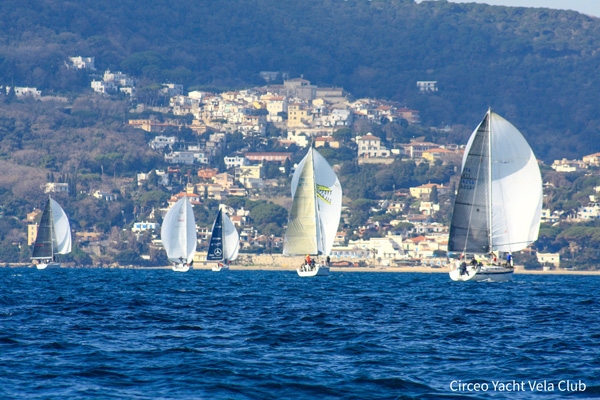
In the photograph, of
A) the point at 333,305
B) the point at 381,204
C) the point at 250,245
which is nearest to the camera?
the point at 333,305

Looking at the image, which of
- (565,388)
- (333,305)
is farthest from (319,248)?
(565,388)

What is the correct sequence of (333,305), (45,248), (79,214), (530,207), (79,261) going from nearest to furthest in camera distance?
(333,305) < (530,207) < (45,248) < (79,261) < (79,214)

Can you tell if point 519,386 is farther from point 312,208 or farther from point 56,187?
point 56,187

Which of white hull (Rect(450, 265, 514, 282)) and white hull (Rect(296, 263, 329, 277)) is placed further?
white hull (Rect(296, 263, 329, 277))

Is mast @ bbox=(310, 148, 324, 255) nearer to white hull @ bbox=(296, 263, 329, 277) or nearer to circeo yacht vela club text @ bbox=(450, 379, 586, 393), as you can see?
white hull @ bbox=(296, 263, 329, 277)

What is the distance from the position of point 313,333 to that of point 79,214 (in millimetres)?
155697

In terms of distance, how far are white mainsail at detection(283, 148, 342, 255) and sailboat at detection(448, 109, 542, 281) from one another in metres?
11.9

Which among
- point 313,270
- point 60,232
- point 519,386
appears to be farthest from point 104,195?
point 519,386

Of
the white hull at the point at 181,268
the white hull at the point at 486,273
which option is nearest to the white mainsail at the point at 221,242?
the white hull at the point at 181,268

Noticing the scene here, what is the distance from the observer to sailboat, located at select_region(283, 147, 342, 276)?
5909cm

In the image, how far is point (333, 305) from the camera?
35219 millimetres

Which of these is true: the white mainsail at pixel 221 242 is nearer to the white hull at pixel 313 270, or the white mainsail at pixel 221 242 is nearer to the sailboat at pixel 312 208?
the white hull at pixel 313 270

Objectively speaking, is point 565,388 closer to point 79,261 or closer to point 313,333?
point 313,333

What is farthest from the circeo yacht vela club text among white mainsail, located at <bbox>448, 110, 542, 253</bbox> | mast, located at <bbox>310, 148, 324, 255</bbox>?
mast, located at <bbox>310, 148, 324, 255</bbox>
